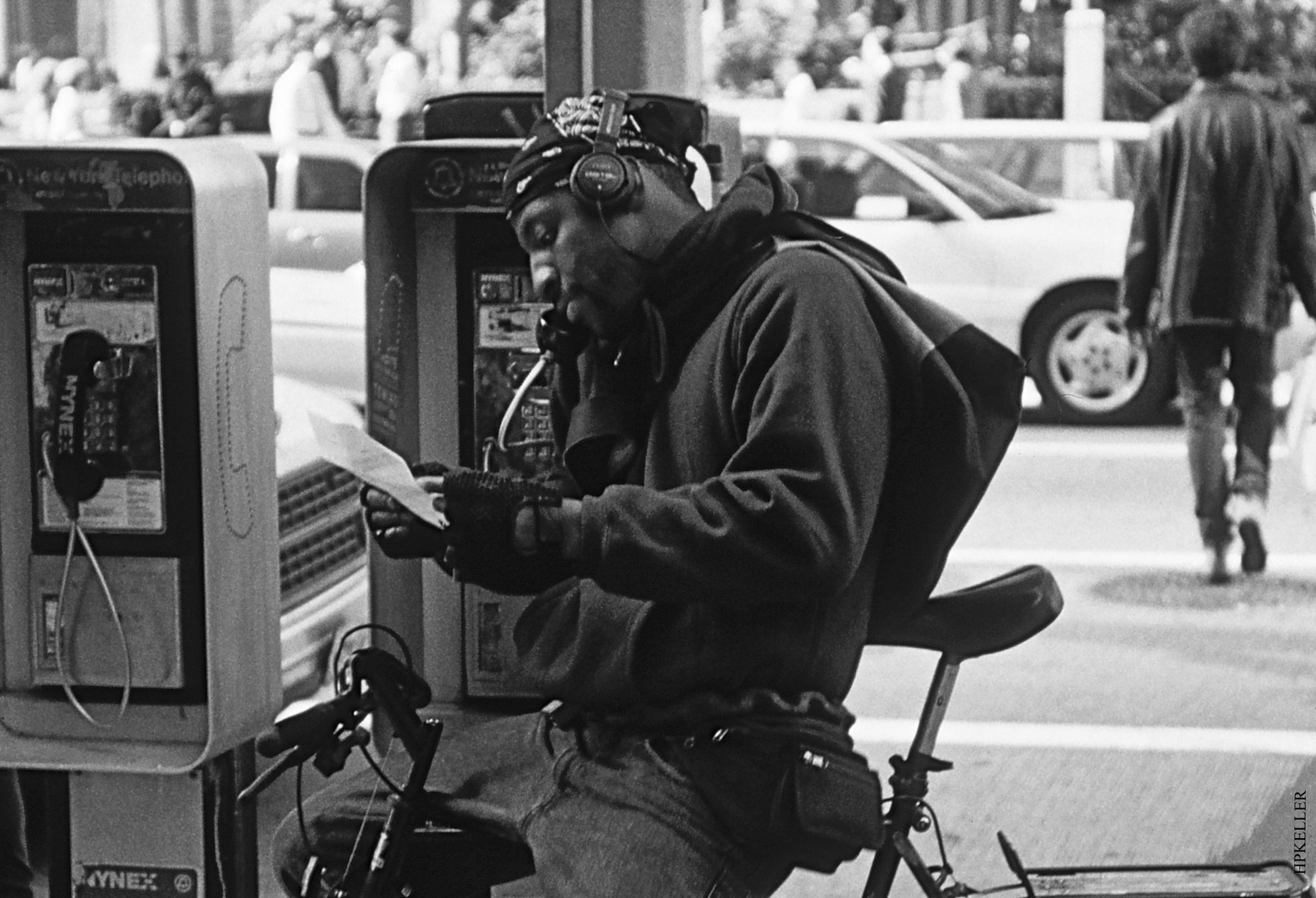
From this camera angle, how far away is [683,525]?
2.86 metres

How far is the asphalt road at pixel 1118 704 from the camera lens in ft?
18.6

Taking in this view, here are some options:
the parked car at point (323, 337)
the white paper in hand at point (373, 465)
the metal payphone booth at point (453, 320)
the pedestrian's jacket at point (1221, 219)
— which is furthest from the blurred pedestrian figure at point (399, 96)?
the white paper in hand at point (373, 465)

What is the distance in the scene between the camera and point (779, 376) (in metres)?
2.87

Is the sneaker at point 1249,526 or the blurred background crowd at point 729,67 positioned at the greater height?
the blurred background crowd at point 729,67

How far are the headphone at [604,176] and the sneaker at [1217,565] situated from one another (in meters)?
5.85

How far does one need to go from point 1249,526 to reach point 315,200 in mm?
6125

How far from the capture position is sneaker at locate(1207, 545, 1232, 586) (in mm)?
8539

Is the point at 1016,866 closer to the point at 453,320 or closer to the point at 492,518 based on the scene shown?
the point at 492,518

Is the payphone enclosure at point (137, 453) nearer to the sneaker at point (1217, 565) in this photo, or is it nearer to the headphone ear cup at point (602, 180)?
the headphone ear cup at point (602, 180)

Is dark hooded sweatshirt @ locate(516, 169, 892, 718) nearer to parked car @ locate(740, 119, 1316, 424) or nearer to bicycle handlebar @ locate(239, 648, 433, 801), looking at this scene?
bicycle handlebar @ locate(239, 648, 433, 801)

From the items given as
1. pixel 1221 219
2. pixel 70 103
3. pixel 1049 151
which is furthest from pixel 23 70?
pixel 1221 219

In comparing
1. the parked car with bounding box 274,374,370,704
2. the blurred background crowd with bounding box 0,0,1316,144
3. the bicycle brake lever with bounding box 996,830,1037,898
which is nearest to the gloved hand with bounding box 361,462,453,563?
the bicycle brake lever with bounding box 996,830,1037,898

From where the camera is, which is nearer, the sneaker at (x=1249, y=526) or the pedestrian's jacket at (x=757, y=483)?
the pedestrian's jacket at (x=757, y=483)

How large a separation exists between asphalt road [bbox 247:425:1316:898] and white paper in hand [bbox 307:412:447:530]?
1718mm
